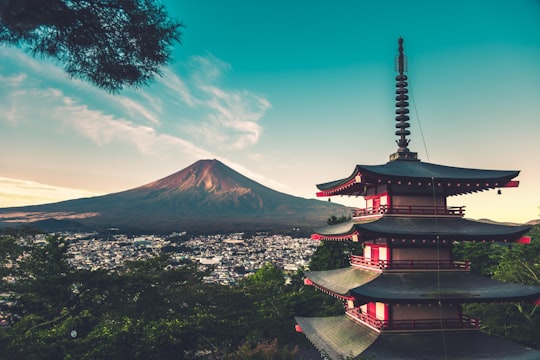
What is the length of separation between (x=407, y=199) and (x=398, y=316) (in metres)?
4.68

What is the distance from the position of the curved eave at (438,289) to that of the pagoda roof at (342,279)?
80 centimetres

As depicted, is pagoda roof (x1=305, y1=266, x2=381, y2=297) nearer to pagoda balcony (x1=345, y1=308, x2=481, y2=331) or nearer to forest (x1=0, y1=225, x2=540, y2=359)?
pagoda balcony (x1=345, y1=308, x2=481, y2=331)

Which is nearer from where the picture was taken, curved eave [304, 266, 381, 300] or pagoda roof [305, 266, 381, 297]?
curved eave [304, 266, 381, 300]

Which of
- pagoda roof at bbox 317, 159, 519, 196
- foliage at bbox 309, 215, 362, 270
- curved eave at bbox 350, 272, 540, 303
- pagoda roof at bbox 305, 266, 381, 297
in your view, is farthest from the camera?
foliage at bbox 309, 215, 362, 270

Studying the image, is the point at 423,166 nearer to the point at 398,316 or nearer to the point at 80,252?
the point at 398,316

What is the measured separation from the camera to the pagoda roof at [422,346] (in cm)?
1248

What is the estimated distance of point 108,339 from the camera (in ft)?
58.6

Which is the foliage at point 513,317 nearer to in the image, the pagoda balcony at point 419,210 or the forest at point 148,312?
the forest at point 148,312

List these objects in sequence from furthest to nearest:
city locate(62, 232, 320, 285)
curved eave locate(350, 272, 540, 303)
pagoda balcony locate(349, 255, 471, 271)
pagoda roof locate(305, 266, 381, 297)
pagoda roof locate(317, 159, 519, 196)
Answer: city locate(62, 232, 320, 285) → pagoda roof locate(305, 266, 381, 297) → pagoda balcony locate(349, 255, 471, 271) → pagoda roof locate(317, 159, 519, 196) → curved eave locate(350, 272, 540, 303)

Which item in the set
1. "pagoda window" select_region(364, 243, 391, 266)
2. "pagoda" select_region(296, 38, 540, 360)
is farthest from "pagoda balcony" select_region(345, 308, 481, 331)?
"pagoda window" select_region(364, 243, 391, 266)

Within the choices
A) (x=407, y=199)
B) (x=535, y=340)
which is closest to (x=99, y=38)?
(x=407, y=199)

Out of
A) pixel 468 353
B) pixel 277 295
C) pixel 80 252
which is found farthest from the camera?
pixel 80 252

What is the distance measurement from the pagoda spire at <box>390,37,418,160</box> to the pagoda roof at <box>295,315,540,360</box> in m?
7.72

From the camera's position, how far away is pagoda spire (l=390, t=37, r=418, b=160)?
56.7ft
